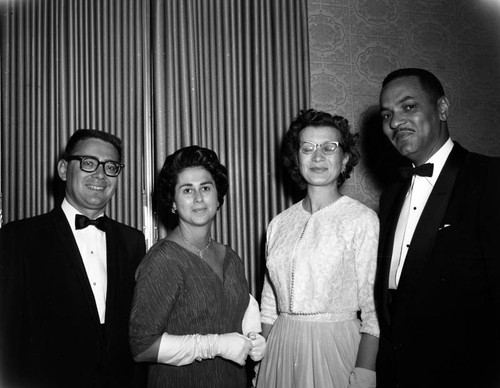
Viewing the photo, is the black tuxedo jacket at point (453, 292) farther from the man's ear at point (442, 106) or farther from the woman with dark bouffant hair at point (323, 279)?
the man's ear at point (442, 106)

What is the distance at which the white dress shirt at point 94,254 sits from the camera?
2.14 meters

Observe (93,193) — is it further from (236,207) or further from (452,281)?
(452,281)

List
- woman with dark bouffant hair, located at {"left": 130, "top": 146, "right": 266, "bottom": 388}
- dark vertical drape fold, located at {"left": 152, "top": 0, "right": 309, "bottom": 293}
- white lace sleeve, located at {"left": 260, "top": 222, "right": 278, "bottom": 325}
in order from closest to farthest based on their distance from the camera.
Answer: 1. woman with dark bouffant hair, located at {"left": 130, "top": 146, "right": 266, "bottom": 388}
2. white lace sleeve, located at {"left": 260, "top": 222, "right": 278, "bottom": 325}
3. dark vertical drape fold, located at {"left": 152, "top": 0, "right": 309, "bottom": 293}

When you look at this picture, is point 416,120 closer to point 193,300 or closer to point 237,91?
point 193,300

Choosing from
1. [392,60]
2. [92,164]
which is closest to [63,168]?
[92,164]

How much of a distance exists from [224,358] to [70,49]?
2.31 m

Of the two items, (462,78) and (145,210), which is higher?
(462,78)

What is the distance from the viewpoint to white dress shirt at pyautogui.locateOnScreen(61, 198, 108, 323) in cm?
214

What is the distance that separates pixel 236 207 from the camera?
10.5 feet

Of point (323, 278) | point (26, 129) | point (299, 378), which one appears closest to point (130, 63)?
point (26, 129)

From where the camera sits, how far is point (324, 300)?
206 centimetres

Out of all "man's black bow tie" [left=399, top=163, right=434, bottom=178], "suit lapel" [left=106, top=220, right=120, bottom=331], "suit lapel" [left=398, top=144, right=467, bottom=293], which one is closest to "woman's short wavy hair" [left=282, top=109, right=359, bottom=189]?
"man's black bow tie" [left=399, top=163, right=434, bottom=178]

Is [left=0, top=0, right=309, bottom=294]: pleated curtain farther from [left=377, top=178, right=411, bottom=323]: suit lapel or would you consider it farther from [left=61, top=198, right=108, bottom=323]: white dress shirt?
[left=377, top=178, right=411, bottom=323]: suit lapel

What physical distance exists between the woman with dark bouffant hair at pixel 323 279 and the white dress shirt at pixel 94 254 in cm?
83
